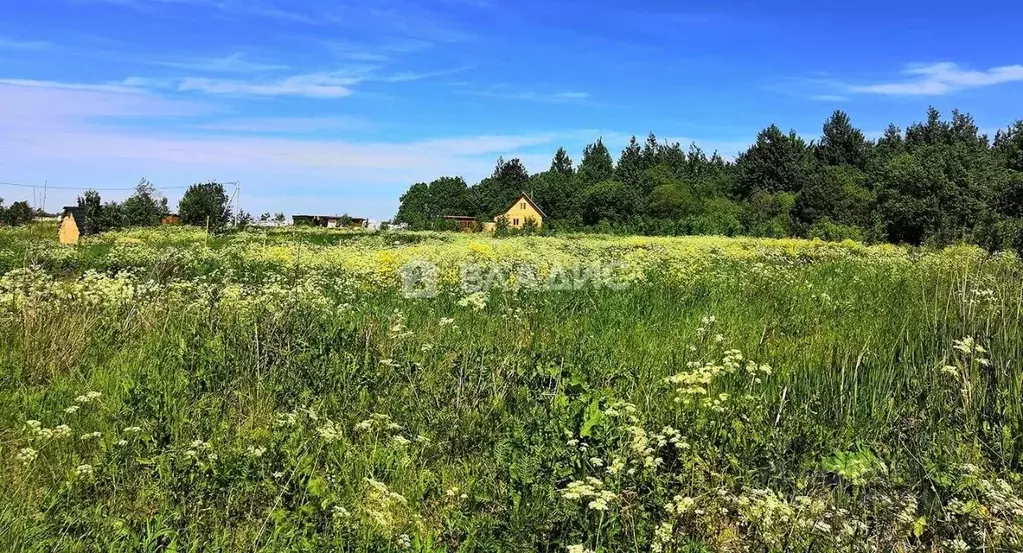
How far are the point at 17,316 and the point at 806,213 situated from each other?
5707cm

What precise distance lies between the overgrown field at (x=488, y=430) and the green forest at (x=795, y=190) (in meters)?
8.09

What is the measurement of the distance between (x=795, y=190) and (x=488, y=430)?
80.1 metres

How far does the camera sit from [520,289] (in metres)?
8.50

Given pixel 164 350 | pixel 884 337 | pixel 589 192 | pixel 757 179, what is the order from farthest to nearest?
pixel 757 179, pixel 589 192, pixel 884 337, pixel 164 350

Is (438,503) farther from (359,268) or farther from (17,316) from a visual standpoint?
(359,268)

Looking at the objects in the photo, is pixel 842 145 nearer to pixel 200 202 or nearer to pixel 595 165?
pixel 595 165

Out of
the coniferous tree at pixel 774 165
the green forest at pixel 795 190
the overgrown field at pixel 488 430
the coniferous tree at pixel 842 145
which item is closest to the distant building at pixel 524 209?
the green forest at pixel 795 190

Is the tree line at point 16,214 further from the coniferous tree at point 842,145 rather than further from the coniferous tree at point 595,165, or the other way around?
the coniferous tree at point 842,145

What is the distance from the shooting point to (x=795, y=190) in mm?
75312

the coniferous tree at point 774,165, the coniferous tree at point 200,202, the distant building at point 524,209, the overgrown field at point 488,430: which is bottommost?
the overgrown field at point 488,430

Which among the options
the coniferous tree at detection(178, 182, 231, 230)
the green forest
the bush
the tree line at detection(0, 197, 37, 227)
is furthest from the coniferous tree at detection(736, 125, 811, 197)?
the tree line at detection(0, 197, 37, 227)

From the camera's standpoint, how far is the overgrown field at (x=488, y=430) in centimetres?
265

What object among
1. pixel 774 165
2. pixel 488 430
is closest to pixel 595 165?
pixel 774 165

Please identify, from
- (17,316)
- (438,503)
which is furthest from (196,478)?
(17,316)
